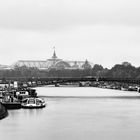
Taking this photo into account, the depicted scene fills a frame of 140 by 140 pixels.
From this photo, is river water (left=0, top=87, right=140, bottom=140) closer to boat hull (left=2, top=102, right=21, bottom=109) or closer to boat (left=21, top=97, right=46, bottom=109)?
boat (left=21, top=97, right=46, bottom=109)

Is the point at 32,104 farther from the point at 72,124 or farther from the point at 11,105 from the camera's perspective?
the point at 72,124

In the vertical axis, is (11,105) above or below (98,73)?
below

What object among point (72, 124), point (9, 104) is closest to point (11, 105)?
point (9, 104)

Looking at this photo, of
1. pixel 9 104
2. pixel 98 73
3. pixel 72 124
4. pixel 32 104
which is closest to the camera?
pixel 72 124

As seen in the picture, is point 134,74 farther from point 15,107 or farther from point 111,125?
point 111,125

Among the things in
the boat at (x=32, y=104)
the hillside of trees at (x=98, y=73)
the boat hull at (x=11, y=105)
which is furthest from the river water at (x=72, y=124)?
the hillside of trees at (x=98, y=73)

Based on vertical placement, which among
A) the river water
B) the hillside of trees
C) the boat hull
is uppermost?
the hillside of trees

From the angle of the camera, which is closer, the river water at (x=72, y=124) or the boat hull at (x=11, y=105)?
the river water at (x=72, y=124)

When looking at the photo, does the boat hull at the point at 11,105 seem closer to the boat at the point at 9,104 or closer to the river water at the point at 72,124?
the boat at the point at 9,104

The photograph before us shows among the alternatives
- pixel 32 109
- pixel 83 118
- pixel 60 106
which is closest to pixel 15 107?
pixel 32 109

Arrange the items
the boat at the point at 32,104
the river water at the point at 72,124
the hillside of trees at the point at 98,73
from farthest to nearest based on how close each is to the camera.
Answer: the hillside of trees at the point at 98,73 < the boat at the point at 32,104 < the river water at the point at 72,124

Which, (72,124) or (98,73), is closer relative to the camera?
(72,124)

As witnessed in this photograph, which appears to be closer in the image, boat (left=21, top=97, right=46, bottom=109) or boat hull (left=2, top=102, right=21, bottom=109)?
boat hull (left=2, top=102, right=21, bottom=109)

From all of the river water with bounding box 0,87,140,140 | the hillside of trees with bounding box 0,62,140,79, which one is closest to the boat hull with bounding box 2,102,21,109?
the river water with bounding box 0,87,140,140
